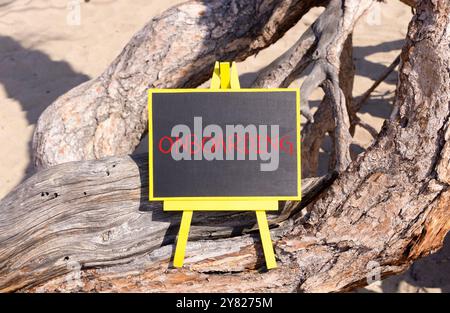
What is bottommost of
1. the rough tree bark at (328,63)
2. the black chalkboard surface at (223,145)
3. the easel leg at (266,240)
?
the easel leg at (266,240)

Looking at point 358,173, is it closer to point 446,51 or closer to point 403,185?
point 403,185

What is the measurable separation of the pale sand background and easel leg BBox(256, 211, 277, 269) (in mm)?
2115

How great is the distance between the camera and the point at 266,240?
8.14 ft

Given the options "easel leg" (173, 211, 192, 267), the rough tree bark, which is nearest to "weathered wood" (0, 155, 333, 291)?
"easel leg" (173, 211, 192, 267)

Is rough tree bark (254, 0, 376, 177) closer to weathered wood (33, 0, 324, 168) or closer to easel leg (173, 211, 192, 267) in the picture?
weathered wood (33, 0, 324, 168)

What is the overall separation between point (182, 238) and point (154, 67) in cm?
135

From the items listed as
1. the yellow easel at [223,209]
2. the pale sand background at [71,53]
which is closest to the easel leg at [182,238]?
the yellow easel at [223,209]

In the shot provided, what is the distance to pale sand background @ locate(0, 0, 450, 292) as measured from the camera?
4816mm

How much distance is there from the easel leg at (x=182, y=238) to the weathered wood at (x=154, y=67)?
45.7 inches

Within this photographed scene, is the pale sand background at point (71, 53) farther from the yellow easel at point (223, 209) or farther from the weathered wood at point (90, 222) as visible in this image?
the yellow easel at point (223, 209)

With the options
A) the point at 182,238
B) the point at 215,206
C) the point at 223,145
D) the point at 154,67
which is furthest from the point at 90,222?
the point at 154,67

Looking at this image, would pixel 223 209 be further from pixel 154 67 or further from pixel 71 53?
pixel 71 53

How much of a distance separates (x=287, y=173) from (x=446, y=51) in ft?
2.29

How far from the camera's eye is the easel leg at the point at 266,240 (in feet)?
8.12
